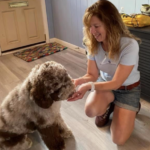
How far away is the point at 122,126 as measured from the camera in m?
1.48

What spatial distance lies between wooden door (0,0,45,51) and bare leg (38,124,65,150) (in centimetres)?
269

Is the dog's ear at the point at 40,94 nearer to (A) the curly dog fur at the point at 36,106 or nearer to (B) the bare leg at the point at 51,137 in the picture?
(A) the curly dog fur at the point at 36,106

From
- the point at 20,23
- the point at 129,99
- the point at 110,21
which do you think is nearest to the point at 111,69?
the point at 129,99

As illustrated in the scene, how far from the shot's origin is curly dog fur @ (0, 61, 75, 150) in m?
1.13

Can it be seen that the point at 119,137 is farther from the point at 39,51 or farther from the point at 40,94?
the point at 39,51

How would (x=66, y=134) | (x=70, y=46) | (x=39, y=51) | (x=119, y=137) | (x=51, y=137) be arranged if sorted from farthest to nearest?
(x=70, y=46)
(x=39, y=51)
(x=66, y=134)
(x=119, y=137)
(x=51, y=137)

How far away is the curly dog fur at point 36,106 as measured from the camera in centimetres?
113

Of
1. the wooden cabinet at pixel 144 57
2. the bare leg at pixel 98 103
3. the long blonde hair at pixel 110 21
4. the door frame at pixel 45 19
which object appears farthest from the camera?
the door frame at pixel 45 19

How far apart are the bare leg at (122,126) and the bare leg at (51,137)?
438 mm

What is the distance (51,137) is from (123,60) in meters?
0.77

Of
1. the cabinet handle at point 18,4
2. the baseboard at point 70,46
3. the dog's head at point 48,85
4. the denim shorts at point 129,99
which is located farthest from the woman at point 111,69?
the cabinet handle at point 18,4

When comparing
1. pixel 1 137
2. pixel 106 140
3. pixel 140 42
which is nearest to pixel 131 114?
pixel 106 140

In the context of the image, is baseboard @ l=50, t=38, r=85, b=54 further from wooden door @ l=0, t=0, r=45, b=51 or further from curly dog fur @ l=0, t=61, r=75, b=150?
curly dog fur @ l=0, t=61, r=75, b=150

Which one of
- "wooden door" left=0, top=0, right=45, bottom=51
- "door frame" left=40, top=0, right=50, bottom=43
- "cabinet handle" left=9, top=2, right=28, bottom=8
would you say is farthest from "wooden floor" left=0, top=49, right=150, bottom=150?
"door frame" left=40, top=0, right=50, bottom=43
